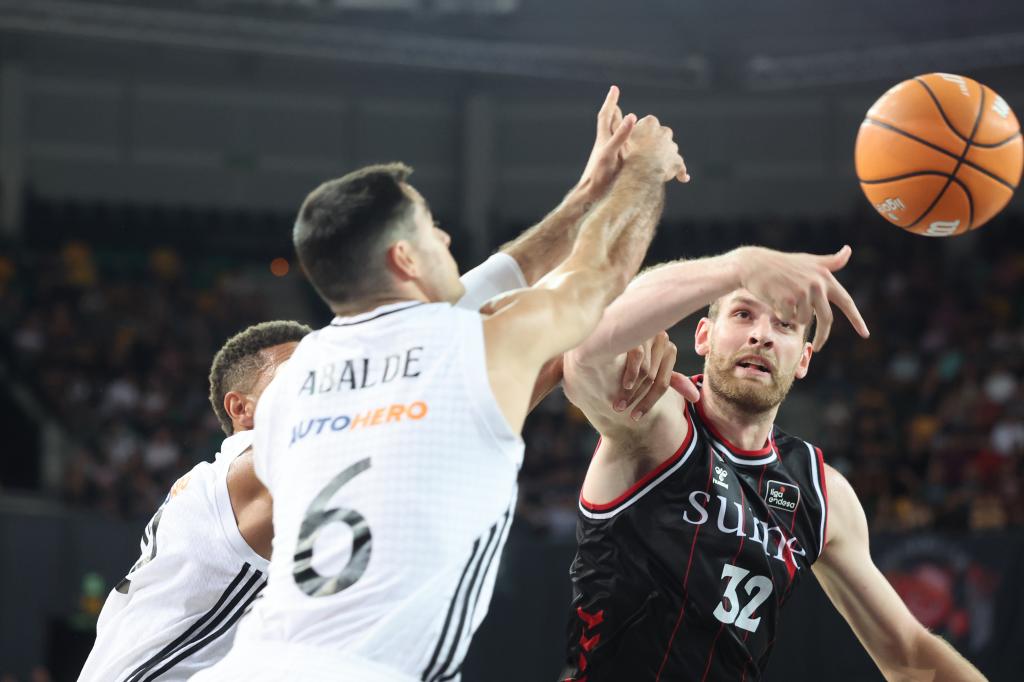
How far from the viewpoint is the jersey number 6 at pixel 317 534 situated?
116 inches

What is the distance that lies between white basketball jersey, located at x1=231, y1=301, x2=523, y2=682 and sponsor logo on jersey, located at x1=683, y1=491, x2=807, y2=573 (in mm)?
1602

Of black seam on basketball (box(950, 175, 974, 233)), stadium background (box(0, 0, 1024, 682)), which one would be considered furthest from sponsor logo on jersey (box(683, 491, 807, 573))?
stadium background (box(0, 0, 1024, 682))

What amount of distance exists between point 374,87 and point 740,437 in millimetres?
16584

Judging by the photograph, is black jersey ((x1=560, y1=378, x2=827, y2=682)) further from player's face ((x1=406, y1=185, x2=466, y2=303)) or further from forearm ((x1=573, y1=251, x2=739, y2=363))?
player's face ((x1=406, y1=185, x2=466, y2=303))

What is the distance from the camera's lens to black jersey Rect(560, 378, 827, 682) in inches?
176

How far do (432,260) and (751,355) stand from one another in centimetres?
189

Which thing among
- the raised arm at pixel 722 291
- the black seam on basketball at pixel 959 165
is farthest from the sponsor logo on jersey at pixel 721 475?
the black seam on basketball at pixel 959 165

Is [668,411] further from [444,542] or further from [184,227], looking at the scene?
[184,227]

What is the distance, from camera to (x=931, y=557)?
11.1m

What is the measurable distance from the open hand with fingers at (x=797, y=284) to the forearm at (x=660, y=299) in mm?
87

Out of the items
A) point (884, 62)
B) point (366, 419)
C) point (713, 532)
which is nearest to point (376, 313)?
point (366, 419)

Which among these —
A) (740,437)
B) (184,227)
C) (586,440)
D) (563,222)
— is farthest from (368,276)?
(184,227)

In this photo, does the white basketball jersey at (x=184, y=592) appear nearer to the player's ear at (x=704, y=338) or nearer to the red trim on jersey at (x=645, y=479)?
the red trim on jersey at (x=645, y=479)

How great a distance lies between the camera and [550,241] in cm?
416
